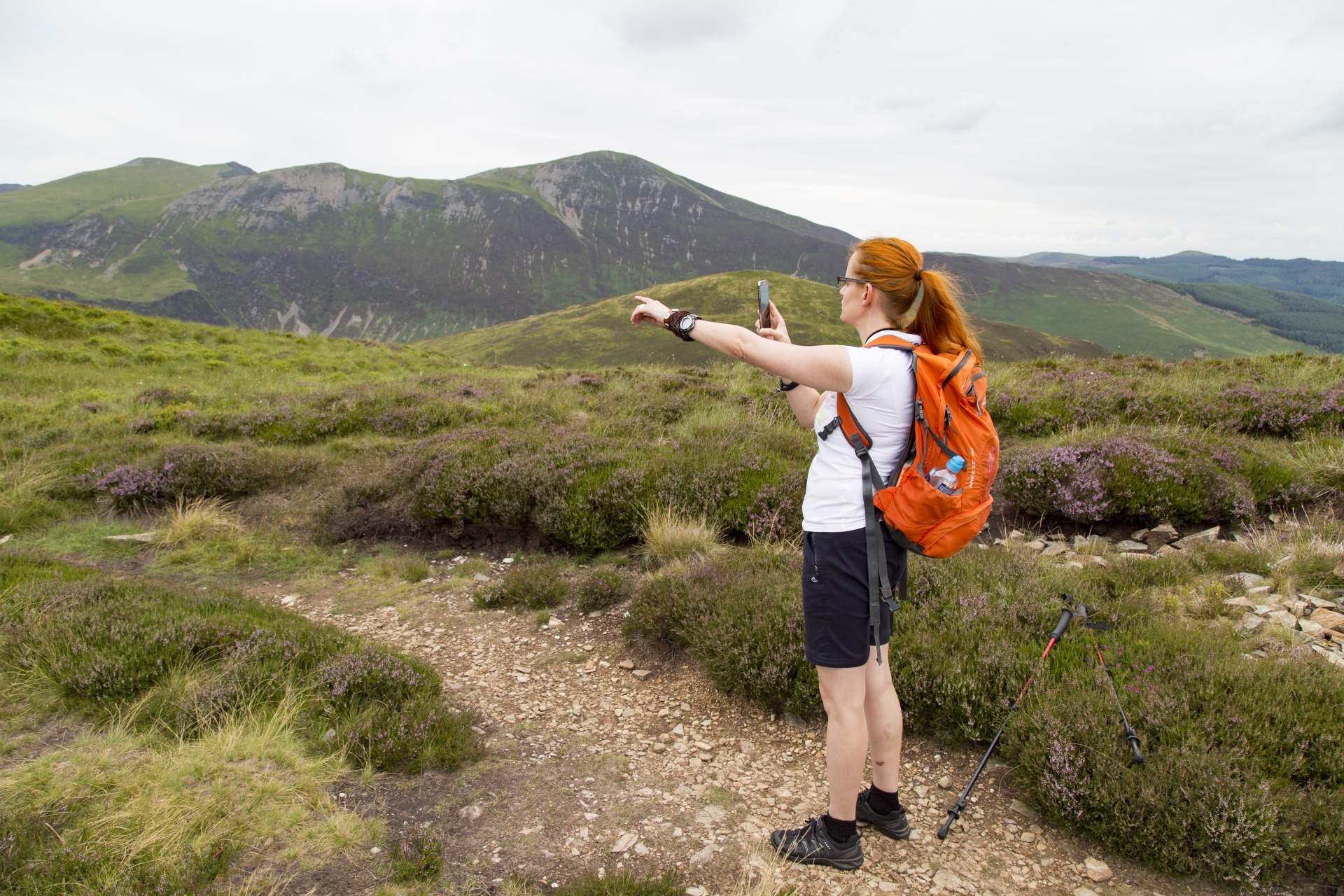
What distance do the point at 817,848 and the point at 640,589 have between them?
3.23 m

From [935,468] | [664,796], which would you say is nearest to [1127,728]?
[935,468]

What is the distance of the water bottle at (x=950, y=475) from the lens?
2.73 m

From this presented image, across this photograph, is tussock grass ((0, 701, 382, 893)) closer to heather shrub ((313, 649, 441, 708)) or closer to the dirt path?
the dirt path

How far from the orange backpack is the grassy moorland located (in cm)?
171

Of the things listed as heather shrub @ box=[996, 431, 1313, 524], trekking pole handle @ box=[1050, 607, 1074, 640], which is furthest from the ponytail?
heather shrub @ box=[996, 431, 1313, 524]

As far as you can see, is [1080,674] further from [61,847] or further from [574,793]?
[61,847]

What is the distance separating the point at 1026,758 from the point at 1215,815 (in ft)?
2.67

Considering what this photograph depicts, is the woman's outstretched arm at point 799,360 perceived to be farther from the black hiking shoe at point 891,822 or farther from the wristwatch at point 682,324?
the black hiking shoe at point 891,822

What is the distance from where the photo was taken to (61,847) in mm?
2912

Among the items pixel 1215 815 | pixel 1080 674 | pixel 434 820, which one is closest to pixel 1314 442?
pixel 1080 674

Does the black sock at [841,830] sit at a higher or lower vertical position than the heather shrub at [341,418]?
lower

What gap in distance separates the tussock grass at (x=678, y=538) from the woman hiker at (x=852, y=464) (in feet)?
11.1

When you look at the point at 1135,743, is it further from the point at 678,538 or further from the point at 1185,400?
the point at 1185,400

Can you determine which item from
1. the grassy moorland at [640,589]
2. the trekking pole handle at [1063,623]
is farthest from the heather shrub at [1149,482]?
the trekking pole handle at [1063,623]
